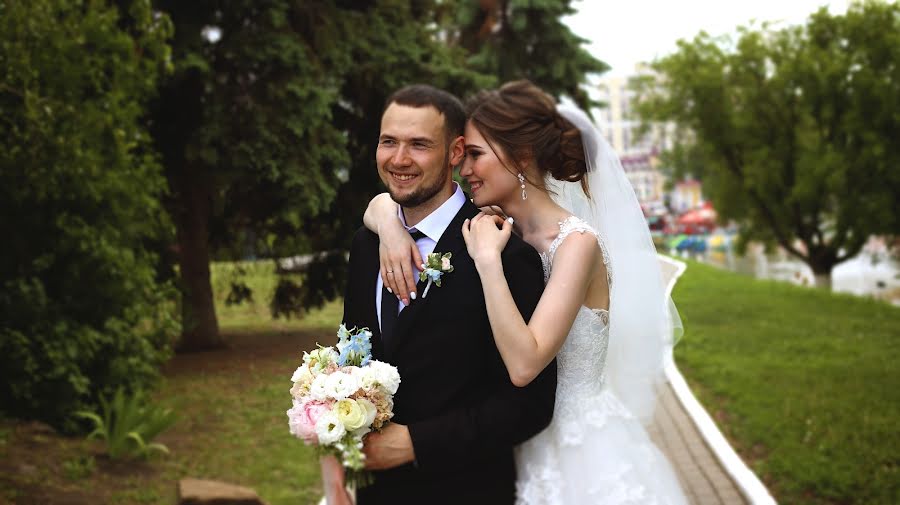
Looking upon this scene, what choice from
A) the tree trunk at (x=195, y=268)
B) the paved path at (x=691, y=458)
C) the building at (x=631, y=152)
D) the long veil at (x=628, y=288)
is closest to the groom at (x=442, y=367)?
the long veil at (x=628, y=288)

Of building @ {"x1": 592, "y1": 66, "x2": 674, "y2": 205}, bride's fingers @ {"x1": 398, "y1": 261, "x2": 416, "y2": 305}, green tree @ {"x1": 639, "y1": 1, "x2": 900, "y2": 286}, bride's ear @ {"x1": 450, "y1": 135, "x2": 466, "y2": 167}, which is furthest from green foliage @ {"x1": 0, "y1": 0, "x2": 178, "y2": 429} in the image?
building @ {"x1": 592, "y1": 66, "x2": 674, "y2": 205}

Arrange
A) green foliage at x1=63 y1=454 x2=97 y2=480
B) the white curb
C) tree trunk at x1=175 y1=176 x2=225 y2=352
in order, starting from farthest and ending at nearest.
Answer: tree trunk at x1=175 y1=176 x2=225 y2=352
green foliage at x1=63 y1=454 x2=97 y2=480
the white curb

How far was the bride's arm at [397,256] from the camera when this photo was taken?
3.20 m

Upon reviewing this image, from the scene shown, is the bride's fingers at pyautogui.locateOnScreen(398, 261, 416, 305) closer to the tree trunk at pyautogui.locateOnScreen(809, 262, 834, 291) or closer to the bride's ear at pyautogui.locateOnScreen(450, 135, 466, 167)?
the bride's ear at pyautogui.locateOnScreen(450, 135, 466, 167)

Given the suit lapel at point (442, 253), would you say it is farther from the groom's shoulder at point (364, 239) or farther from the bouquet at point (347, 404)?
the groom's shoulder at point (364, 239)

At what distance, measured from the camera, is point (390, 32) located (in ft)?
50.3

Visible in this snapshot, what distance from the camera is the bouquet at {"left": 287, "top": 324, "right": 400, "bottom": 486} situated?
2.88 meters

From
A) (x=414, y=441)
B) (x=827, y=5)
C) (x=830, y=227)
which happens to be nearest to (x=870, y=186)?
(x=830, y=227)

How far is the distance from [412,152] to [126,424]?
607 cm

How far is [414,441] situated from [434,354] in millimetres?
291

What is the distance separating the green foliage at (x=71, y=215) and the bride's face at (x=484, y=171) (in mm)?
4739

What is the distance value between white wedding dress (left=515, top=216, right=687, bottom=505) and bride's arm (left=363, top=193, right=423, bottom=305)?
0.54 meters

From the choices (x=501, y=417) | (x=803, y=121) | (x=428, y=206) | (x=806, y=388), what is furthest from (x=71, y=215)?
(x=803, y=121)

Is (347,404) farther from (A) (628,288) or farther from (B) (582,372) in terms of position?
(A) (628,288)
